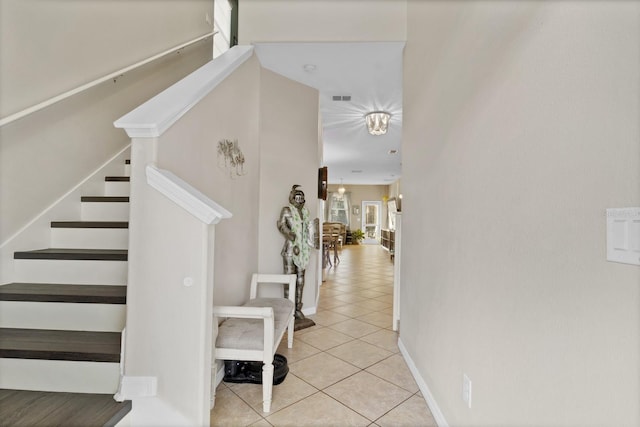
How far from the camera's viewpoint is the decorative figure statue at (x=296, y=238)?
327 cm

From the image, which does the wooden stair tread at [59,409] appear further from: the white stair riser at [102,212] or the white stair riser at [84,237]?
the white stair riser at [102,212]

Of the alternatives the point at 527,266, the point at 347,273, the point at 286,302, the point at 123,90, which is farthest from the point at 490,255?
the point at 347,273

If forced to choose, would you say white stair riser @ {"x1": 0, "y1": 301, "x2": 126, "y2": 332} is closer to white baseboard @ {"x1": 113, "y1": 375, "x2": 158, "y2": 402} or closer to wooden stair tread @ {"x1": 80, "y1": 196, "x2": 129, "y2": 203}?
white baseboard @ {"x1": 113, "y1": 375, "x2": 158, "y2": 402}

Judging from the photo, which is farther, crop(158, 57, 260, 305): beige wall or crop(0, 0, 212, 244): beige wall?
crop(0, 0, 212, 244): beige wall

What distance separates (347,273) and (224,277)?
4.84 metres

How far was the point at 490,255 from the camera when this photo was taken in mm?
1291

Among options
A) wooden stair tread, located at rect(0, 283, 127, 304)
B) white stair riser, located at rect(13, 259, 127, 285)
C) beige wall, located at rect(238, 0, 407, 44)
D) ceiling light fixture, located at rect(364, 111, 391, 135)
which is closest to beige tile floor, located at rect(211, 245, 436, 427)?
wooden stair tread, located at rect(0, 283, 127, 304)

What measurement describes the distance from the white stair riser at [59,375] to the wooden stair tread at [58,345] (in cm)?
3

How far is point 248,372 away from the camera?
7.45ft

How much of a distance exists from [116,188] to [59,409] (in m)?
1.85

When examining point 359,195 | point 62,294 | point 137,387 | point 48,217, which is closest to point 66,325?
point 62,294

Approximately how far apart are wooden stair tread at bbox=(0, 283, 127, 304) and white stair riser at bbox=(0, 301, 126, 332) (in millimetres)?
28

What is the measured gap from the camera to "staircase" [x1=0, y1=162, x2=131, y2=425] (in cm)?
145

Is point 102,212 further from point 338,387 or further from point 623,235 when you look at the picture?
point 623,235
